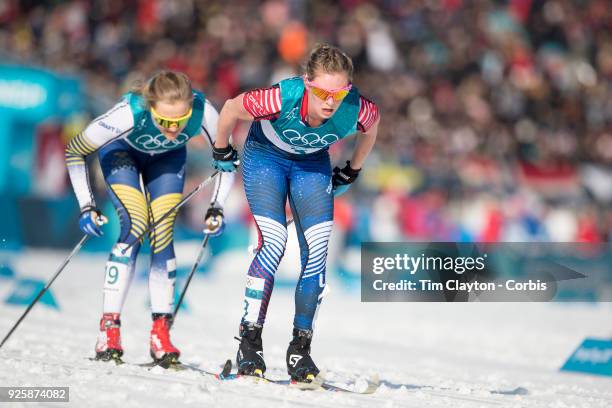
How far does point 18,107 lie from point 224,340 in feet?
24.1

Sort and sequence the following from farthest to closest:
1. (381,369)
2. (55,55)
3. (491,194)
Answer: (491,194)
(55,55)
(381,369)

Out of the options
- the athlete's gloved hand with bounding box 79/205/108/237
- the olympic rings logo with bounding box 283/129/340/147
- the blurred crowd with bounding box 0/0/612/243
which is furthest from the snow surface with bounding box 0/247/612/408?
the blurred crowd with bounding box 0/0/612/243

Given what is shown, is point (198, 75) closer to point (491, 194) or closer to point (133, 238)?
point (491, 194)

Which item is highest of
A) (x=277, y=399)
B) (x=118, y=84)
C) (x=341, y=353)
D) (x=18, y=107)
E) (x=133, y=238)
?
(x=118, y=84)

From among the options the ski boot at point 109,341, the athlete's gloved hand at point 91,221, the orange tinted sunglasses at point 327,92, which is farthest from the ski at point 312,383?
the orange tinted sunglasses at point 327,92

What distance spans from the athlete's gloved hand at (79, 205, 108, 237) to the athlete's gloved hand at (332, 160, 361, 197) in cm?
154

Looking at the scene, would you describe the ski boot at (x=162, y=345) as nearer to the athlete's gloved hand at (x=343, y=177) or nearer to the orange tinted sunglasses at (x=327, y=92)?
the athlete's gloved hand at (x=343, y=177)

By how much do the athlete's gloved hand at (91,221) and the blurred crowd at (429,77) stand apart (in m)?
9.18

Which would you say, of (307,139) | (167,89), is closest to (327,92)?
(307,139)

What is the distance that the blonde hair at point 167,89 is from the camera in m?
5.68

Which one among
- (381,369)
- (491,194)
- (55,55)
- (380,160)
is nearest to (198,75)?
(55,55)

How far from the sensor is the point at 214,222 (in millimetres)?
6035

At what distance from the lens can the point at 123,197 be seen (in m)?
5.98

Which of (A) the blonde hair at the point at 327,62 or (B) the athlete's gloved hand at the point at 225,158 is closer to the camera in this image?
(A) the blonde hair at the point at 327,62
